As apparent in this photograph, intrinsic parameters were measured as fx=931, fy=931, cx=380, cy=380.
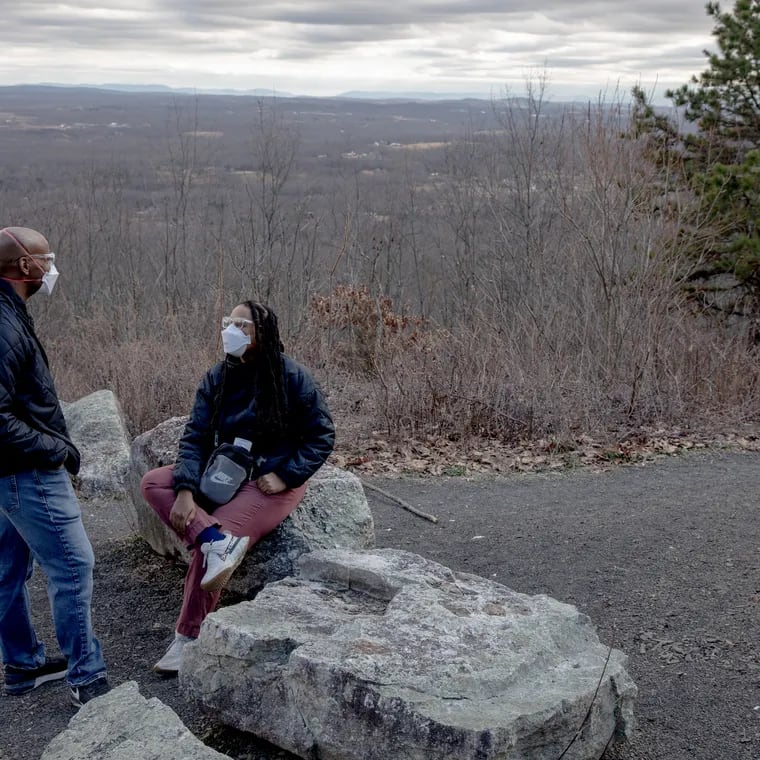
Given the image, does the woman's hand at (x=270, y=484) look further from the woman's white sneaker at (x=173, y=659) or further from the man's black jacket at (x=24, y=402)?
the man's black jacket at (x=24, y=402)

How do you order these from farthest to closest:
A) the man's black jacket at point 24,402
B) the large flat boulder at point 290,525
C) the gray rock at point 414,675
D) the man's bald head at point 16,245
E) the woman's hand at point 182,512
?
the large flat boulder at point 290,525 < the woman's hand at point 182,512 < the man's bald head at point 16,245 < the man's black jacket at point 24,402 < the gray rock at point 414,675

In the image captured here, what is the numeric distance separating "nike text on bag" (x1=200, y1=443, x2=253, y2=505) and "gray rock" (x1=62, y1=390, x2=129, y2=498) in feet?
13.2

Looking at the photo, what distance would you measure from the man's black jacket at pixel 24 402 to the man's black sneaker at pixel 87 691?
0.98 meters

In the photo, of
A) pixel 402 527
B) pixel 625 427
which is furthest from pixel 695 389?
pixel 402 527

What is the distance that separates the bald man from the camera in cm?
385

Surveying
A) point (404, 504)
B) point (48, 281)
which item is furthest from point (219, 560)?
point (404, 504)

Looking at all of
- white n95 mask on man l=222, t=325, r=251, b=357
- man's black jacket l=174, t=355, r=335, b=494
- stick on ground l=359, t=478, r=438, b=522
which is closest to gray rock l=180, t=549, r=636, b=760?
man's black jacket l=174, t=355, r=335, b=494

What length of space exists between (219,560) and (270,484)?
493 millimetres

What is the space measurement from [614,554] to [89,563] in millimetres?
3468

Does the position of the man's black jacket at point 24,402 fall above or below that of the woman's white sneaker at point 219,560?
above

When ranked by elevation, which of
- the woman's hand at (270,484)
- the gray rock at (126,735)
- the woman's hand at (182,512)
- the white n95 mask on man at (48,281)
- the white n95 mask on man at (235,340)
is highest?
the white n95 mask on man at (48,281)

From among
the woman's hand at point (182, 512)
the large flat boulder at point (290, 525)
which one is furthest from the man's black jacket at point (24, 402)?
the large flat boulder at point (290, 525)

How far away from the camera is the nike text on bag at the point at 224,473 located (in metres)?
4.69

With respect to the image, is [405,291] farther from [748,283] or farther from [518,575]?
[518,575]
